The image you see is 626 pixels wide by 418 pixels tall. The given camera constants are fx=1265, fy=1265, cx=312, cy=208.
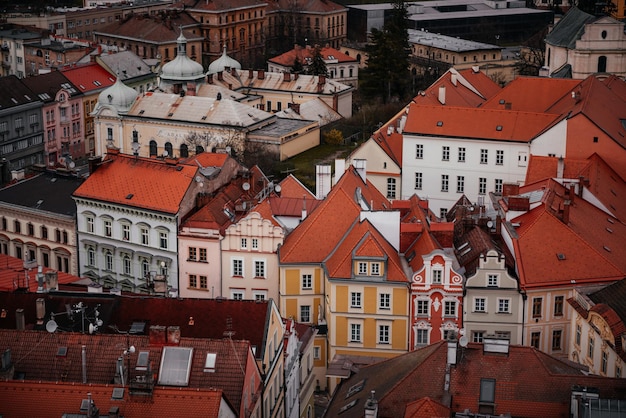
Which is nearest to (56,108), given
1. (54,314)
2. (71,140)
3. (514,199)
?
(71,140)

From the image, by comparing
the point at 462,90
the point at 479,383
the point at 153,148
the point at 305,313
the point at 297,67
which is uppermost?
the point at 462,90

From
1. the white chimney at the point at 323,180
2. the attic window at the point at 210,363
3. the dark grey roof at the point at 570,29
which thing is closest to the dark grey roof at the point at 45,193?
the white chimney at the point at 323,180

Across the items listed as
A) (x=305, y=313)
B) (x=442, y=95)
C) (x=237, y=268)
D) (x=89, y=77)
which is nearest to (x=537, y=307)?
(x=305, y=313)

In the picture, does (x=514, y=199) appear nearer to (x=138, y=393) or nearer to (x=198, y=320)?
(x=198, y=320)

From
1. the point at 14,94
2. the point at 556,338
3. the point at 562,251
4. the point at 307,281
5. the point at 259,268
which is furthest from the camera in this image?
the point at 14,94

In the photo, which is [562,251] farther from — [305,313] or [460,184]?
[460,184]

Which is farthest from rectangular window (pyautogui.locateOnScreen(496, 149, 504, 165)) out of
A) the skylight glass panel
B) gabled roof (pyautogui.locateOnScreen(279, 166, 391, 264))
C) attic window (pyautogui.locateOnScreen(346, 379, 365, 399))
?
the skylight glass panel

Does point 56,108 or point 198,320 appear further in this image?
point 56,108
